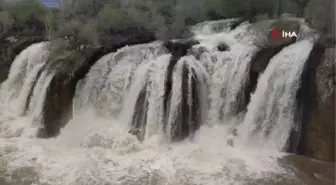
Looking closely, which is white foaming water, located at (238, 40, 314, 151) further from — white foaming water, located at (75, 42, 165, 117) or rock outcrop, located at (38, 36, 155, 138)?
rock outcrop, located at (38, 36, 155, 138)

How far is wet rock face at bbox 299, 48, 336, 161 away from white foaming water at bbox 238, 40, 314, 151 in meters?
0.30

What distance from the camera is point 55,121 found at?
27.1ft

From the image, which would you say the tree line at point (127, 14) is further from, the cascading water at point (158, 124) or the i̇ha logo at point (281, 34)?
the cascading water at point (158, 124)

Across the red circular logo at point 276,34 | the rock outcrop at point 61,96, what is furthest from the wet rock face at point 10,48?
the red circular logo at point 276,34

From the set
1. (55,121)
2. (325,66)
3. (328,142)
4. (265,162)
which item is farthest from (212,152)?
(55,121)

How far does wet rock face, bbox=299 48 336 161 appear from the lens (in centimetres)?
651

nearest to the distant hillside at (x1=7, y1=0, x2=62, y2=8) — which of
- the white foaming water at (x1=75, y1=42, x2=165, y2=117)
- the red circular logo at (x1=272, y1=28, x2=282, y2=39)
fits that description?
the white foaming water at (x1=75, y1=42, x2=165, y2=117)

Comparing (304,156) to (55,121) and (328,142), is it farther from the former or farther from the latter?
(55,121)

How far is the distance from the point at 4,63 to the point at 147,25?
4.65 meters

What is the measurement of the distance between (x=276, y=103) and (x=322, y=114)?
34.8 inches

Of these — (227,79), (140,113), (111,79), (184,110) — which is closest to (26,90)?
(111,79)

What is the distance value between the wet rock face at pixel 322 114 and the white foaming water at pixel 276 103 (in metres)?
0.30

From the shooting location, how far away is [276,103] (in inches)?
278

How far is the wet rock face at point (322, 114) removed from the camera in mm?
6512
